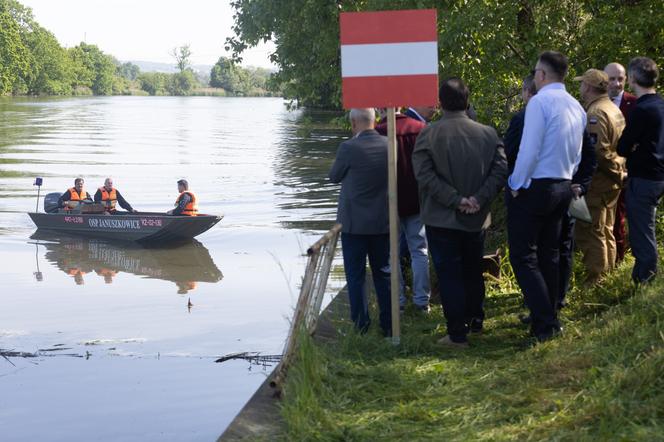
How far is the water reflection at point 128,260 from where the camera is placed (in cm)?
2294

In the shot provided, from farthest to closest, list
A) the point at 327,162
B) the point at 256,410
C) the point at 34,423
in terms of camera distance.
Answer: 1. the point at 327,162
2. the point at 34,423
3. the point at 256,410

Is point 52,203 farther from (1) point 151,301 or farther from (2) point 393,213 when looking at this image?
(2) point 393,213

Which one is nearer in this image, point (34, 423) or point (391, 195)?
point (391, 195)

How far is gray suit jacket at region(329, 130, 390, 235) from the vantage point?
7289 millimetres

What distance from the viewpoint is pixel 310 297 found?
681 centimetres

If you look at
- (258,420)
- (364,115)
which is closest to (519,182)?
(364,115)

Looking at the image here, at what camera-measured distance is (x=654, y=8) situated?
1101 cm

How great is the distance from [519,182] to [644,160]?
119 centimetres

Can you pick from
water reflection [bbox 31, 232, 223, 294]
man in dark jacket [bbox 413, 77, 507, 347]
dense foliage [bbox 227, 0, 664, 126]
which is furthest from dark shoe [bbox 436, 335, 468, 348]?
water reflection [bbox 31, 232, 223, 294]

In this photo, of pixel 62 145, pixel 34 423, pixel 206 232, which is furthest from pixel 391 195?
pixel 62 145

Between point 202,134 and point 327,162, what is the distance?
3242 centimetres

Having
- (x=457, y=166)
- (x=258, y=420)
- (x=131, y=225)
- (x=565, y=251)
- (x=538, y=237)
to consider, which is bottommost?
(x=131, y=225)

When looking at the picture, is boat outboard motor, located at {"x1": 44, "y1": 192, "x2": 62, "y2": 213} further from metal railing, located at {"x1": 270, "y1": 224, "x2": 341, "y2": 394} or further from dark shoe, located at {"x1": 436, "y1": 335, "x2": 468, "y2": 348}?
dark shoe, located at {"x1": 436, "y1": 335, "x2": 468, "y2": 348}

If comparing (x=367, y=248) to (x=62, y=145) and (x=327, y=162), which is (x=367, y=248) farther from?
(x=62, y=145)
